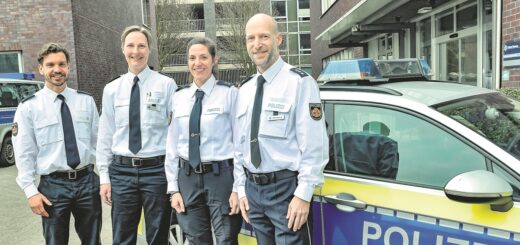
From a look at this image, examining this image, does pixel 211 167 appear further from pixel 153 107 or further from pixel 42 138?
pixel 42 138

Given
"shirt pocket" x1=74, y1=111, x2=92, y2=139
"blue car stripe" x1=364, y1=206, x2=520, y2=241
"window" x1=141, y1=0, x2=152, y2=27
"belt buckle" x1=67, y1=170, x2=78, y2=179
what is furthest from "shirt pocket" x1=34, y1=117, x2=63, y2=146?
"window" x1=141, y1=0, x2=152, y2=27

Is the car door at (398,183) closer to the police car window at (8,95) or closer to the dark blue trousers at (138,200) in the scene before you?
the dark blue trousers at (138,200)

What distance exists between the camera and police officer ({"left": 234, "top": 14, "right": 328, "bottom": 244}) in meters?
2.25

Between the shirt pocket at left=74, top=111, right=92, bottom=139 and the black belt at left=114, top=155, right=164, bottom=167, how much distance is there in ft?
1.09

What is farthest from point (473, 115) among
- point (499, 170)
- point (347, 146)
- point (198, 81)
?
point (198, 81)

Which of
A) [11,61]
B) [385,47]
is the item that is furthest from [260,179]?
[11,61]

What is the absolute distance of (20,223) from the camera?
561 cm

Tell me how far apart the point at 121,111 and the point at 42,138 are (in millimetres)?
567

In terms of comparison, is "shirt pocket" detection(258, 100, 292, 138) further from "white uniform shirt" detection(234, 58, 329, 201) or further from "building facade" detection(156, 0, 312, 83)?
"building facade" detection(156, 0, 312, 83)

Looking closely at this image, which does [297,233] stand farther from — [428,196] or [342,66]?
[342,66]

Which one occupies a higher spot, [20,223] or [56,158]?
[56,158]

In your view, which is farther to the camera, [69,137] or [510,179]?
A: [69,137]

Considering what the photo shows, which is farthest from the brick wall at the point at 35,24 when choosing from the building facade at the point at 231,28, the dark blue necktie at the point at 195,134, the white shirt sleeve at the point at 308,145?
the building facade at the point at 231,28

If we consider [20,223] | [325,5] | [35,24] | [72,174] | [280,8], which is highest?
[280,8]
